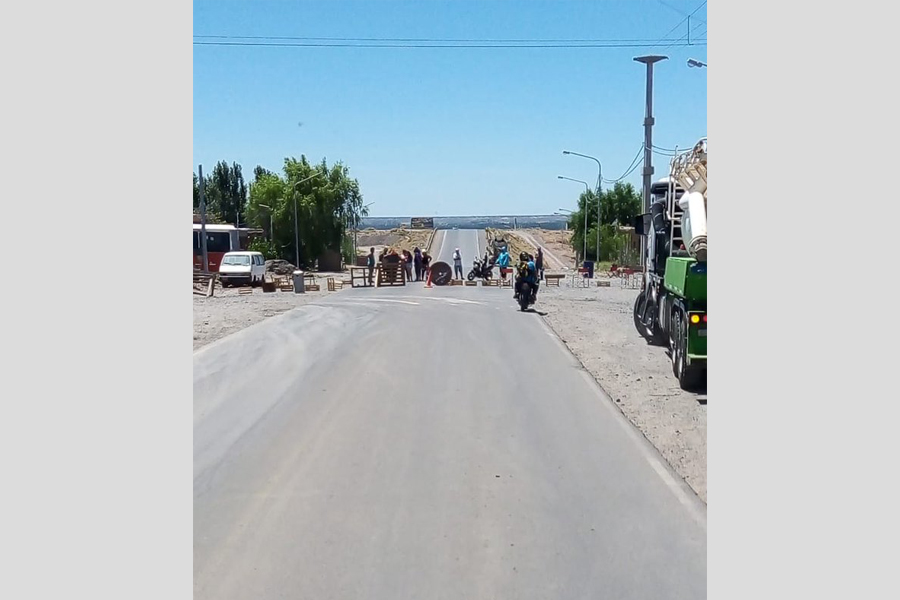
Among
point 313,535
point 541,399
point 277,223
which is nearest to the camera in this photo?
point 313,535

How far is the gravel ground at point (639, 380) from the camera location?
9023 millimetres

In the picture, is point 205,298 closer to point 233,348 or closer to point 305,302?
point 305,302

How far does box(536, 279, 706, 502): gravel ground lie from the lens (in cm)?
902

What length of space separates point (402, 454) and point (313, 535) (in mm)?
2341

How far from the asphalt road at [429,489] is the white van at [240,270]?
26.3m

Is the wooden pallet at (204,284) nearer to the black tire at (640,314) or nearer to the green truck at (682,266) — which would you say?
the black tire at (640,314)

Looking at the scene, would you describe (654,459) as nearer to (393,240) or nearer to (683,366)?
(683,366)

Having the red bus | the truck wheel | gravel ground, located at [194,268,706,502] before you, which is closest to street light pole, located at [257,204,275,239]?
the red bus

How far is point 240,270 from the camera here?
40.3 meters

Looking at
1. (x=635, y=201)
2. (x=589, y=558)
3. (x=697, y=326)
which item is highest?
(x=635, y=201)

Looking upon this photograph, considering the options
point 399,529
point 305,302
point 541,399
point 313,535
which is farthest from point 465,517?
point 305,302

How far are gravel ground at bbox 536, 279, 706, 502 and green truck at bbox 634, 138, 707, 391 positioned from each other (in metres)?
0.39

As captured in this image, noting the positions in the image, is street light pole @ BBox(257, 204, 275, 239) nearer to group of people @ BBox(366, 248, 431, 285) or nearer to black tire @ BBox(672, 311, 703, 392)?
group of people @ BBox(366, 248, 431, 285)

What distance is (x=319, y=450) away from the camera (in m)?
8.73
